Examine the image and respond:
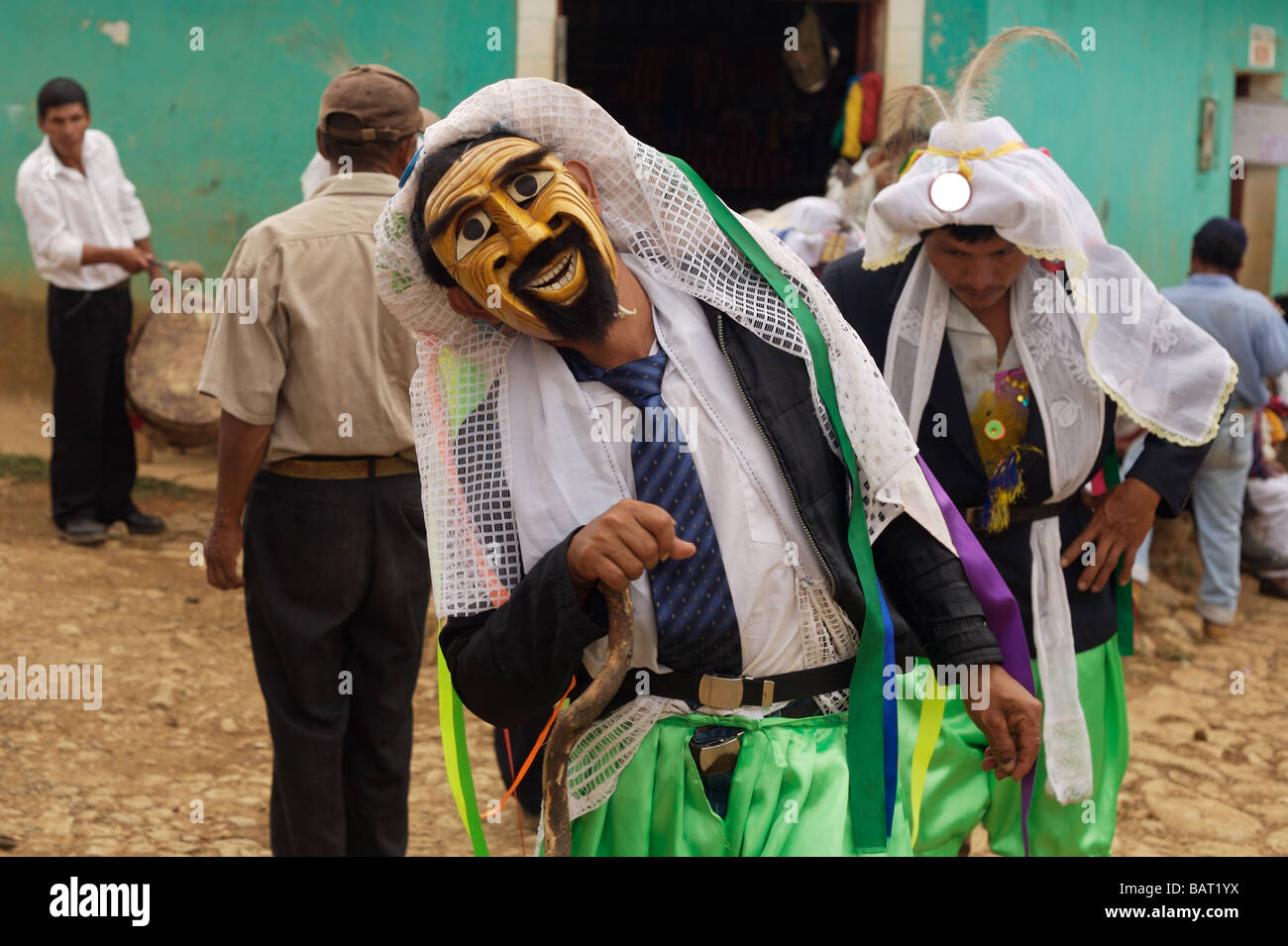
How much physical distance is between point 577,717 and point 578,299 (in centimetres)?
63

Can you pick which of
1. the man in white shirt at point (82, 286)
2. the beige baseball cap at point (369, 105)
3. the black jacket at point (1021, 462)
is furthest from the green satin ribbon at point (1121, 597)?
the man in white shirt at point (82, 286)

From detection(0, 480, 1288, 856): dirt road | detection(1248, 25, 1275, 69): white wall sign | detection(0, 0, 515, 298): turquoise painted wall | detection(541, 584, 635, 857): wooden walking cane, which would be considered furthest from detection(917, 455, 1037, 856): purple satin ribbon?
detection(1248, 25, 1275, 69): white wall sign

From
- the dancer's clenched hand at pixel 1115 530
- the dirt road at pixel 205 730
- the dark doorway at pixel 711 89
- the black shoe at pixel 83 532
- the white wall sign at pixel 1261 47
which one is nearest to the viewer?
the dancer's clenched hand at pixel 1115 530

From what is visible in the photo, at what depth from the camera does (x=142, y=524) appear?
25.1 feet

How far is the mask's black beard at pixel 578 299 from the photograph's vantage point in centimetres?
224

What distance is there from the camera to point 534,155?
2.29 meters

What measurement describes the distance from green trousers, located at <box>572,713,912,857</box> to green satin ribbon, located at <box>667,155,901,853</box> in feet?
0.09

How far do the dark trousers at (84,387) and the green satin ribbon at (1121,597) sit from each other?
17.8 feet

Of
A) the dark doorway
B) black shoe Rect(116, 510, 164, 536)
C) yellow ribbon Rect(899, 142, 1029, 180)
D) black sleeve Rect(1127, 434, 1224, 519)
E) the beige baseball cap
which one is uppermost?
the dark doorway

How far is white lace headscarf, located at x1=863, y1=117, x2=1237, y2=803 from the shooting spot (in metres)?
3.27

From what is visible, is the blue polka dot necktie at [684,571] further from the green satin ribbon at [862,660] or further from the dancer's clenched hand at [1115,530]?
the dancer's clenched hand at [1115,530]

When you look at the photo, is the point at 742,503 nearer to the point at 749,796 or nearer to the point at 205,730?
the point at 749,796

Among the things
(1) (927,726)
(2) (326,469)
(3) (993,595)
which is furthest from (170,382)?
(3) (993,595)

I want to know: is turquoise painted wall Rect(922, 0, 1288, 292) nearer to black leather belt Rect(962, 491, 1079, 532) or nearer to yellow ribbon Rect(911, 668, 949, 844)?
black leather belt Rect(962, 491, 1079, 532)
